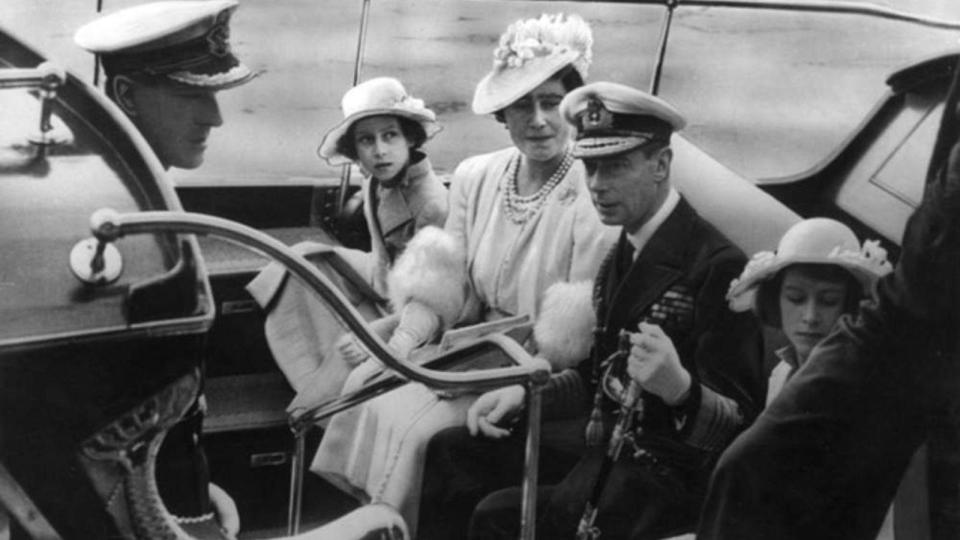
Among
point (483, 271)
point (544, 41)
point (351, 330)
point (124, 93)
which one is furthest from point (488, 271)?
point (124, 93)

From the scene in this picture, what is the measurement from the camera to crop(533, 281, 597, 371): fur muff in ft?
9.96

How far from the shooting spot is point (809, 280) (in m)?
3.07

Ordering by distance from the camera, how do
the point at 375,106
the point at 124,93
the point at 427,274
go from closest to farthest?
the point at 124,93 < the point at 375,106 < the point at 427,274

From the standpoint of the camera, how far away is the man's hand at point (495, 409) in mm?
3023

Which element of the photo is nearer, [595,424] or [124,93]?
[124,93]

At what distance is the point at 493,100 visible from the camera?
2975mm

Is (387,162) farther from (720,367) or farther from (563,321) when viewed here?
(720,367)

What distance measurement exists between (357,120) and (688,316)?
31.5 inches

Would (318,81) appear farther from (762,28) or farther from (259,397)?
(762,28)

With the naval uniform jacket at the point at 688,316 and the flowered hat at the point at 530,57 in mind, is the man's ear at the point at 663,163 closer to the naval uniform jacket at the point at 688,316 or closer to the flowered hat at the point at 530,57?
the naval uniform jacket at the point at 688,316

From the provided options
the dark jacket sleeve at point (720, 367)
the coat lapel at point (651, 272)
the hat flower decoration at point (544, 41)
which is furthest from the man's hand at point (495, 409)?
the hat flower decoration at point (544, 41)

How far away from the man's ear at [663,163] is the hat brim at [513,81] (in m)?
0.27

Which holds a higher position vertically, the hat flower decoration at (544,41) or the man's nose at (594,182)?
the hat flower decoration at (544,41)

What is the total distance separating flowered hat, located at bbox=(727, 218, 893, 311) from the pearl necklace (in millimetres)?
430
